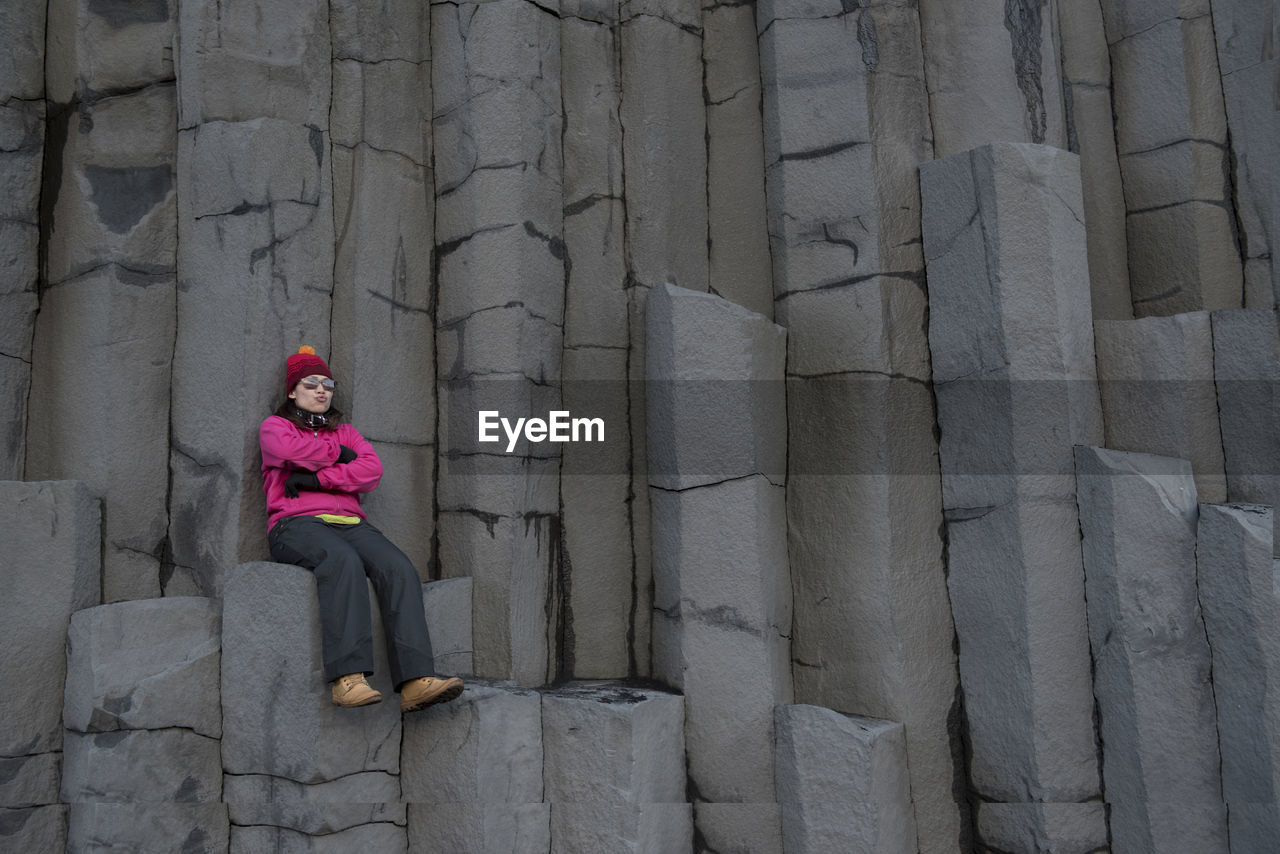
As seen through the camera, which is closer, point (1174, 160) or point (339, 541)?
point (339, 541)

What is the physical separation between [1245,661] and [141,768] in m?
3.71

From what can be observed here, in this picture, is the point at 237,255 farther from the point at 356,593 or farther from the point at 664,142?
the point at 664,142

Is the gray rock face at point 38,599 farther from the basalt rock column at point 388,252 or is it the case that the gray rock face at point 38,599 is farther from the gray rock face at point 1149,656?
the gray rock face at point 1149,656

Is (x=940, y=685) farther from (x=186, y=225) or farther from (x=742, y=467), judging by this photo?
(x=186, y=225)

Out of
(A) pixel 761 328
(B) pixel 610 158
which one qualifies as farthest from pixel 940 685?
(B) pixel 610 158

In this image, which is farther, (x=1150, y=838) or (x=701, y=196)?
(x=701, y=196)

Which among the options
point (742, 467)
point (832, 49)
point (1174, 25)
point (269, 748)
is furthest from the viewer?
point (1174, 25)

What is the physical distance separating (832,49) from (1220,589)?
2.55 metres

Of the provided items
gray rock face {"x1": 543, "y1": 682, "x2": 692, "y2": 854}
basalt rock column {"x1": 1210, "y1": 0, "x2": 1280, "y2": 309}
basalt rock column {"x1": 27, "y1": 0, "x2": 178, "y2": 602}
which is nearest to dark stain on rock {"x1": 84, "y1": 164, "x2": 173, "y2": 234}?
basalt rock column {"x1": 27, "y1": 0, "x2": 178, "y2": 602}

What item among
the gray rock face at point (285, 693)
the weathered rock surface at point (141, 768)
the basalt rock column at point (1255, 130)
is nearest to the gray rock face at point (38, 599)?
the weathered rock surface at point (141, 768)

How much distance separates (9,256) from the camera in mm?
3717

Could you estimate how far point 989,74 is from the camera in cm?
403

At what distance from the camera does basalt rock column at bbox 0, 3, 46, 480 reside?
3646mm

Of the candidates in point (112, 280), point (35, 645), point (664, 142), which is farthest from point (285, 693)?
point (664, 142)
